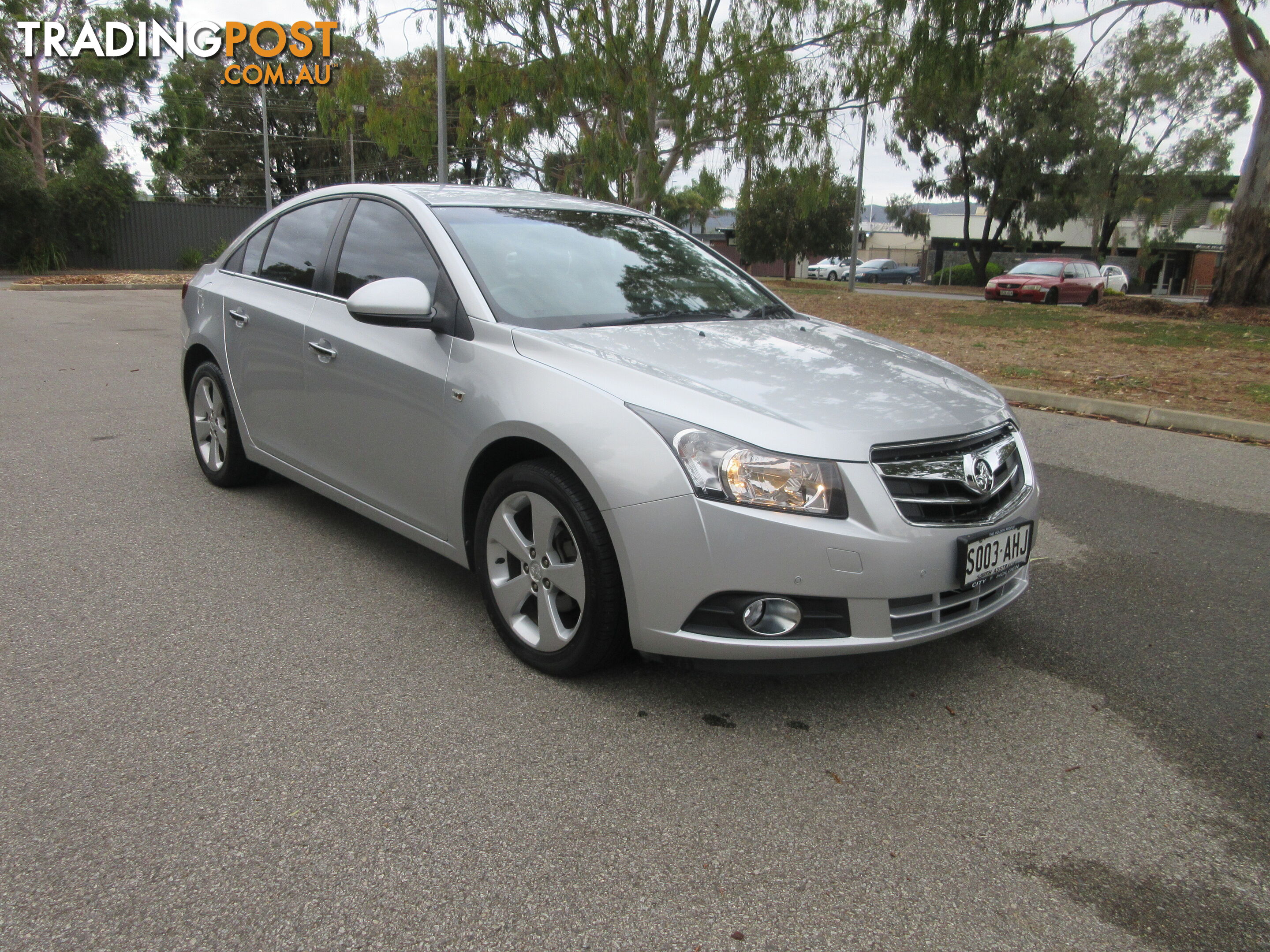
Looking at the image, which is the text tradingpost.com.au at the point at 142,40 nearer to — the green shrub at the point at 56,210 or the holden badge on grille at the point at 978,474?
the green shrub at the point at 56,210

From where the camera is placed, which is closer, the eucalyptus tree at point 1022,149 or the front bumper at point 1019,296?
the front bumper at point 1019,296

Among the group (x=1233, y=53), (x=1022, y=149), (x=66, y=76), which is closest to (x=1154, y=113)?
(x=1022, y=149)

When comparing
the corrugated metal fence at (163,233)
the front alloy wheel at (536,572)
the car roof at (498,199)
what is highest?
the car roof at (498,199)

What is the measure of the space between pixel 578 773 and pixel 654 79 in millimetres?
17162

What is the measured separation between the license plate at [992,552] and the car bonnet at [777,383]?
338 mm

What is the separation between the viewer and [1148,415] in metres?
8.28

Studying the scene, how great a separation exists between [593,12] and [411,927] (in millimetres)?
17874

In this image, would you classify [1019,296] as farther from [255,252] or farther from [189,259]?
[189,259]

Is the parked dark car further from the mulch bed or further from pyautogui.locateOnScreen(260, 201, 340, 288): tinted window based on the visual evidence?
pyautogui.locateOnScreen(260, 201, 340, 288): tinted window

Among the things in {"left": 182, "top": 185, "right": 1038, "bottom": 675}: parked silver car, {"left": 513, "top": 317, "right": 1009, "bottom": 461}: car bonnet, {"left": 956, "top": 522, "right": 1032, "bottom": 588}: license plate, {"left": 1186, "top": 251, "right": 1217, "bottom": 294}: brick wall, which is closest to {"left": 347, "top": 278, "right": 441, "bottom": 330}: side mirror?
{"left": 182, "top": 185, "right": 1038, "bottom": 675}: parked silver car

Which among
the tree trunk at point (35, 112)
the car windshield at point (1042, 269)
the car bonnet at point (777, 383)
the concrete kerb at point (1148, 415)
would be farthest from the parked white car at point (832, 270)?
the car bonnet at point (777, 383)

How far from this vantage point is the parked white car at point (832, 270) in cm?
5641

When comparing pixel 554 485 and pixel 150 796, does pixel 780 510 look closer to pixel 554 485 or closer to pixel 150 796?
pixel 554 485

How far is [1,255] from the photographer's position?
28.9 metres
